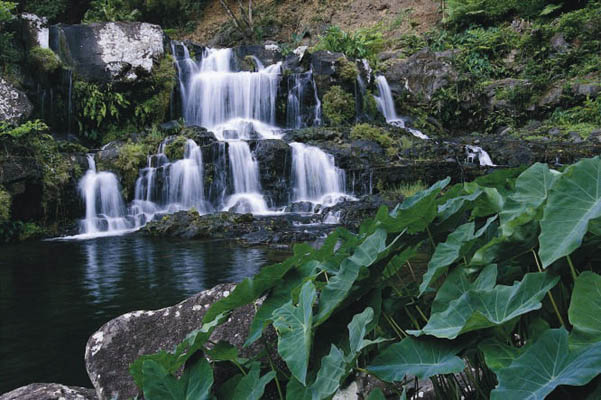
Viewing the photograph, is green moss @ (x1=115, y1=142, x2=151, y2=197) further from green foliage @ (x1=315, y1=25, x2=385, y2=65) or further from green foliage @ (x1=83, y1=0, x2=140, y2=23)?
green foliage @ (x1=83, y1=0, x2=140, y2=23)

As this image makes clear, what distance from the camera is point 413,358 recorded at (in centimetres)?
92

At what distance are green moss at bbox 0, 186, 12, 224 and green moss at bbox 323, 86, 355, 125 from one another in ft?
31.2

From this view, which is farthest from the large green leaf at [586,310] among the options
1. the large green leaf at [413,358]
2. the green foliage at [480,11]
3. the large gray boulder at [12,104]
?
the green foliage at [480,11]

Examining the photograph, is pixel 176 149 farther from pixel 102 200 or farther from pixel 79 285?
pixel 79 285

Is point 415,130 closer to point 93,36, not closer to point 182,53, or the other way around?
point 182,53

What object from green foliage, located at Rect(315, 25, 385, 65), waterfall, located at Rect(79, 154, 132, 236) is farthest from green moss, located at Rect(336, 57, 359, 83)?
waterfall, located at Rect(79, 154, 132, 236)

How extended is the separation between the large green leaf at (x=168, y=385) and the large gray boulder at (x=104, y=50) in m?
14.9

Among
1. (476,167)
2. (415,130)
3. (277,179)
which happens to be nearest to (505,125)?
(415,130)

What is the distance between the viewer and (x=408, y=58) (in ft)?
61.7

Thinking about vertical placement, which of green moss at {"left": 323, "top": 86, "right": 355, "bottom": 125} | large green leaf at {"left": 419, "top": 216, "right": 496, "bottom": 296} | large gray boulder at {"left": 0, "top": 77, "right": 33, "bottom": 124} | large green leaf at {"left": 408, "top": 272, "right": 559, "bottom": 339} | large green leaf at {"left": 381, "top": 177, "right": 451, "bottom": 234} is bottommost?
large green leaf at {"left": 408, "top": 272, "right": 559, "bottom": 339}

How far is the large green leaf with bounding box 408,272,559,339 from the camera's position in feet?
2.71

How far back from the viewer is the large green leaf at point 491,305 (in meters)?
0.83

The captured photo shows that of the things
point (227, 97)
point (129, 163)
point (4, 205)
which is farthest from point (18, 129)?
point (227, 97)

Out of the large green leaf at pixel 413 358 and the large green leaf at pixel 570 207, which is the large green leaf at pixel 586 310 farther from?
the large green leaf at pixel 413 358
